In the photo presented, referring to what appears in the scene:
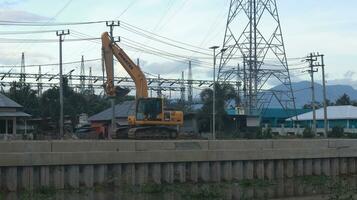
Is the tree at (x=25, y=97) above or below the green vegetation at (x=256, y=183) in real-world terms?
above

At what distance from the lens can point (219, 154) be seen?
34125mm

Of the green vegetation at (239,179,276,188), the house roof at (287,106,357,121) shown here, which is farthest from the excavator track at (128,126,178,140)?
the house roof at (287,106,357,121)

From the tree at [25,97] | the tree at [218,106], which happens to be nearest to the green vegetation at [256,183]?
the tree at [218,106]

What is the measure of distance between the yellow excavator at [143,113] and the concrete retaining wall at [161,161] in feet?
40.6

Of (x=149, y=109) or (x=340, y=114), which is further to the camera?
(x=340, y=114)

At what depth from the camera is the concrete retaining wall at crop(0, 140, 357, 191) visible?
96.0 ft

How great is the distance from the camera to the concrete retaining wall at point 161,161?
2927 cm

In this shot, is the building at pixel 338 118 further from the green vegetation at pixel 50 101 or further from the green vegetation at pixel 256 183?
the green vegetation at pixel 256 183

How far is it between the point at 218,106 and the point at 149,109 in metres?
44.5

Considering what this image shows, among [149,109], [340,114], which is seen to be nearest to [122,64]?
[149,109]

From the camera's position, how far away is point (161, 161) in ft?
106

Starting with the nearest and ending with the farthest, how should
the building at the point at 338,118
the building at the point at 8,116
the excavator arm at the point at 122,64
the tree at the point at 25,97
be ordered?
the excavator arm at the point at 122,64
the building at the point at 8,116
the tree at the point at 25,97
the building at the point at 338,118

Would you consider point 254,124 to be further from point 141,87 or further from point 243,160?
point 243,160

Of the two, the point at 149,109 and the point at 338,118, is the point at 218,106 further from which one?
the point at 149,109
